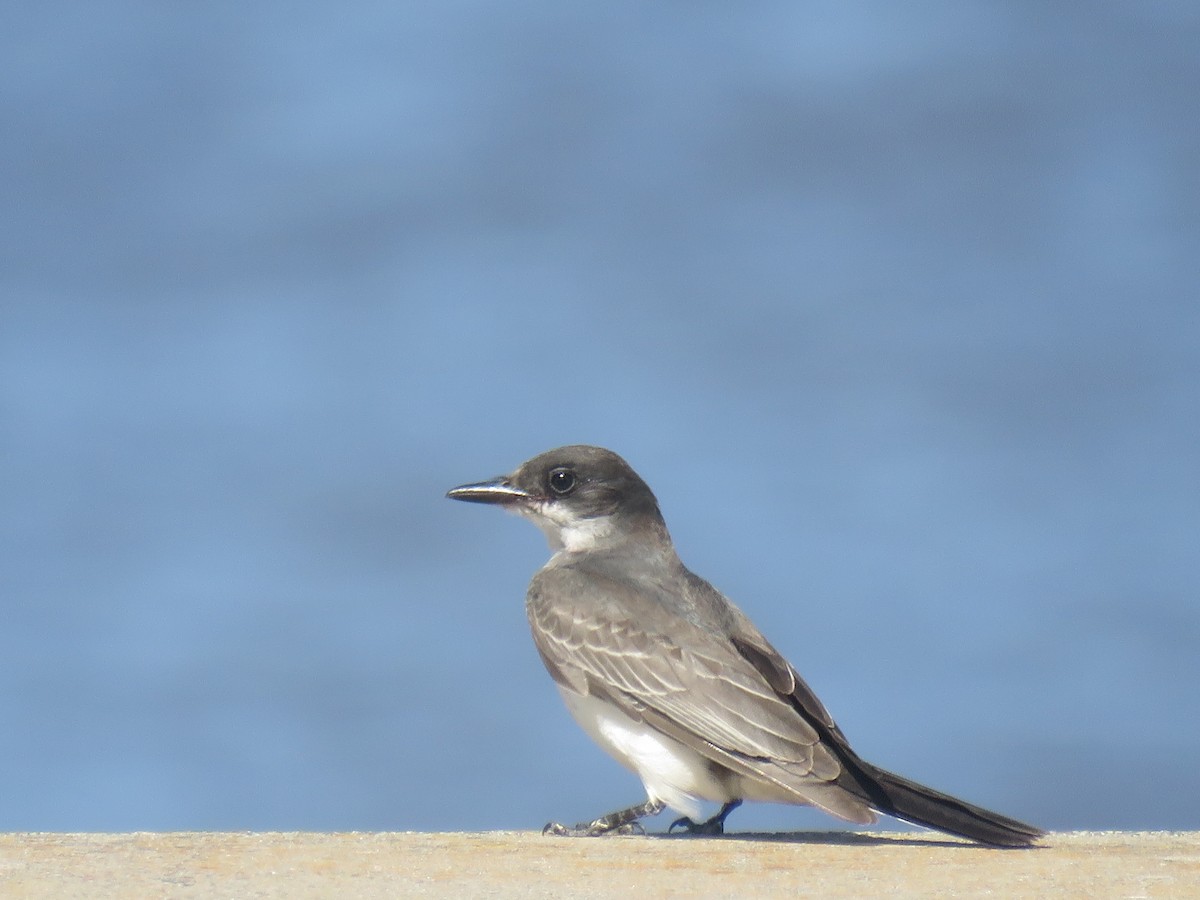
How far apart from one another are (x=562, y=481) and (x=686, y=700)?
2.01 metres

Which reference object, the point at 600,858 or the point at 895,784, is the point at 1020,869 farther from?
the point at 600,858

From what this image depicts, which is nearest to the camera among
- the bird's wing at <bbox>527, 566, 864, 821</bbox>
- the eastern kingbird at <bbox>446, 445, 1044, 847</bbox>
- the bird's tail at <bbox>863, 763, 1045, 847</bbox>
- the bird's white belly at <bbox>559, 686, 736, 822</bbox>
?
the bird's tail at <bbox>863, 763, 1045, 847</bbox>

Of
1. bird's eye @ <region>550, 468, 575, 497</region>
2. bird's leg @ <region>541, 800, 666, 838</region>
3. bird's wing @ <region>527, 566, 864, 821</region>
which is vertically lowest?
bird's leg @ <region>541, 800, 666, 838</region>

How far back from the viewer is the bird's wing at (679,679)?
6277 mm

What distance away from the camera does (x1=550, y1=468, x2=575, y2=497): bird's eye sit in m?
8.37

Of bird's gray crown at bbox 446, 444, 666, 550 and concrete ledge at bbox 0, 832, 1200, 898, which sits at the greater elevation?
bird's gray crown at bbox 446, 444, 666, 550

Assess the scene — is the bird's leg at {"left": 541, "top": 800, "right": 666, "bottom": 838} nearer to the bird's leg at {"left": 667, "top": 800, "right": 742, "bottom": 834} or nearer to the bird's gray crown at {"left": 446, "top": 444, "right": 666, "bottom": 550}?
the bird's leg at {"left": 667, "top": 800, "right": 742, "bottom": 834}

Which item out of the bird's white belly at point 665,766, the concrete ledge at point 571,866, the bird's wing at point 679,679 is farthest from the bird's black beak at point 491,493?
the concrete ledge at point 571,866

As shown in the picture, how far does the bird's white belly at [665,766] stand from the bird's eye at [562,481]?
166cm

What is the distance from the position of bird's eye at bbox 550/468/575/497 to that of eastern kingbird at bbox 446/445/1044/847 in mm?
248

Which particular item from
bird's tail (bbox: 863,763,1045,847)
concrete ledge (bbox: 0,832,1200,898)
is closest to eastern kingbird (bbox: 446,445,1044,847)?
bird's tail (bbox: 863,763,1045,847)

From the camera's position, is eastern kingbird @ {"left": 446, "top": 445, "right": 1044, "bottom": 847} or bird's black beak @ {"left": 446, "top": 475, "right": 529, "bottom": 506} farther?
bird's black beak @ {"left": 446, "top": 475, "right": 529, "bottom": 506}

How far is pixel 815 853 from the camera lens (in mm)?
5668

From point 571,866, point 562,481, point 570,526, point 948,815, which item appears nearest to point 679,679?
point 948,815
